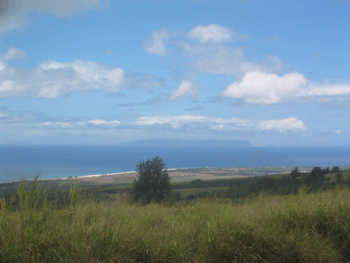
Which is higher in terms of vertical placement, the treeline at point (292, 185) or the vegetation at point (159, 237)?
the vegetation at point (159, 237)

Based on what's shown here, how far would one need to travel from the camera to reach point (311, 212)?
4.56 metres

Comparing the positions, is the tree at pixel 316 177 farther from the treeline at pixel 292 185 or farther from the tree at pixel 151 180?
the tree at pixel 151 180

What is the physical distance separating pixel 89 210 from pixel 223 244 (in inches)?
93.3

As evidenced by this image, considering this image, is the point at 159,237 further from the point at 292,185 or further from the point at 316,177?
the point at 316,177

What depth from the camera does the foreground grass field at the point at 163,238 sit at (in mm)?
3227

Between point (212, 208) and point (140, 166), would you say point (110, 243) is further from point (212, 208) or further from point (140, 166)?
point (140, 166)

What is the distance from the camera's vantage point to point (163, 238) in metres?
3.80

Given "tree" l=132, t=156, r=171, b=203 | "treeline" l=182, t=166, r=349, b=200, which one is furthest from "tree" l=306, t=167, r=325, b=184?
"tree" l=132, t=156, r=171, b=203

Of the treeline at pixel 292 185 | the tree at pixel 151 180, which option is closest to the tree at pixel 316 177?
the treeline at pixel 292 185

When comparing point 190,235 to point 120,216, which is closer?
point 190,235

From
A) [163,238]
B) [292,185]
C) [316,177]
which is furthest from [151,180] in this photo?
[163,238]

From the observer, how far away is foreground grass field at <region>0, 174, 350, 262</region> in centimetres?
323

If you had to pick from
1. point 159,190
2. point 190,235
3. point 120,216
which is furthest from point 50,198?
point 159,190

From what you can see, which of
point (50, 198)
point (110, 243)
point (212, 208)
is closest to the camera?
point (110, 243)
